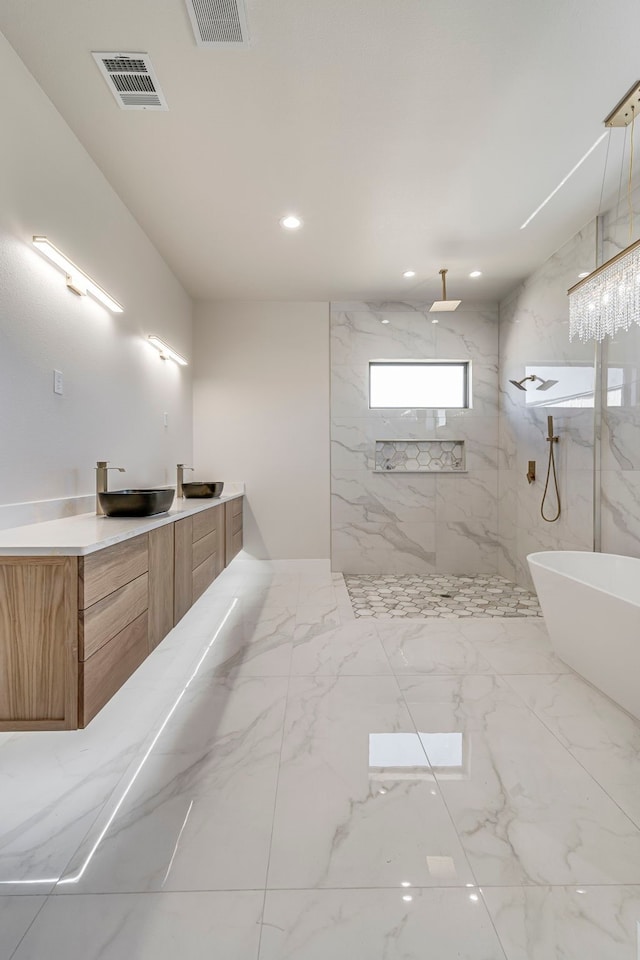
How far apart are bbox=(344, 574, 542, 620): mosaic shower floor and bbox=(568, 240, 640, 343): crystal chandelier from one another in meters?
2.00

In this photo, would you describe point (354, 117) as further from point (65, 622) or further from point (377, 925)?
point (377, 925)

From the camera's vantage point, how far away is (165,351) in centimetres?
361

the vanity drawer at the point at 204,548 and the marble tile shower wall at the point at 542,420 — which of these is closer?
the vanity drawer at the point at 204,548

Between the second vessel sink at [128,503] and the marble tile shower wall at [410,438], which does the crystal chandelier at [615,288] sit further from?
the second vessel sink at [128,503]

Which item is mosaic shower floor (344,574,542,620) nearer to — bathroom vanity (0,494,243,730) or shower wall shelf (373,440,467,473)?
shower wall shelf (373,440,467,473)

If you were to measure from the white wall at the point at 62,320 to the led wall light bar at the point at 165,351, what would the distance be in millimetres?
95

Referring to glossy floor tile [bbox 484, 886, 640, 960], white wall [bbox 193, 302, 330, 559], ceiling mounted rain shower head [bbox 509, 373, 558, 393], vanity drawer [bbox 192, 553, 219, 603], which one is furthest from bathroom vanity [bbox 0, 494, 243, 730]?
ceiling mounted rain shower head [bbox 509, 373, 558, 393]

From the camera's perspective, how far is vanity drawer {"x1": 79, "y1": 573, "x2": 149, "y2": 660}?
1267 mm

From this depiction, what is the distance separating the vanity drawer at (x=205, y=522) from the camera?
2.62 m

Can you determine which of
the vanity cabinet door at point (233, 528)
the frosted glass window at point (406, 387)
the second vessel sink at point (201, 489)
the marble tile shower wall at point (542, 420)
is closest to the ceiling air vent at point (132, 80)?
the second vessel sink at point (201, 489)

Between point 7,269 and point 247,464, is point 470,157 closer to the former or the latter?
point 7,269

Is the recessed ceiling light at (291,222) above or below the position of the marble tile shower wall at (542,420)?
above

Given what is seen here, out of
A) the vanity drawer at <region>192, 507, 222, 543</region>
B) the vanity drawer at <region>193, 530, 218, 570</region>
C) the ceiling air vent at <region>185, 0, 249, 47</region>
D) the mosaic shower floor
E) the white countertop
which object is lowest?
the mosaic shower floor

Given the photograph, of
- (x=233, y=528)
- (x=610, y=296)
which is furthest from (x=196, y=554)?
(x=610, y=296)
